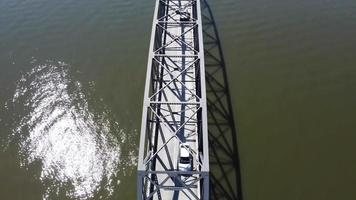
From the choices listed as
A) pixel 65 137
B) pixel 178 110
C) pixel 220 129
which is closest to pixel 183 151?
pixel 178 110

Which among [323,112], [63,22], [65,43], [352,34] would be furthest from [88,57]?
[352,34]

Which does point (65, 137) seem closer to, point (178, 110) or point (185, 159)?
point (178, 110)

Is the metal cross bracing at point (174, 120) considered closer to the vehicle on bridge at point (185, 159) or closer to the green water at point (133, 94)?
the vehicle on bridge at point (185, 159)

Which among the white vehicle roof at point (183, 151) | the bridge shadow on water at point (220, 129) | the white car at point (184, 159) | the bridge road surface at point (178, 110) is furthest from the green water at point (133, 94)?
the white vehicle roof at point (183, 151)

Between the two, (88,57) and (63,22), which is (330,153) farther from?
(63,22)

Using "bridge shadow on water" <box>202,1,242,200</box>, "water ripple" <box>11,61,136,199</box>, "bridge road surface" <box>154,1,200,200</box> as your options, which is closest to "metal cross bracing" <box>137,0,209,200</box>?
"bridge road surface" <box>154,1,200,200</box>

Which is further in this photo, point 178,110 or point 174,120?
point 178,110
